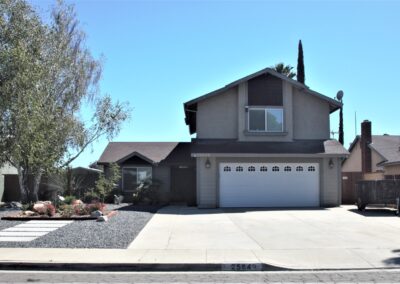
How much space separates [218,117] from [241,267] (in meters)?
17.3

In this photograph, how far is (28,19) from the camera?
51.8ft

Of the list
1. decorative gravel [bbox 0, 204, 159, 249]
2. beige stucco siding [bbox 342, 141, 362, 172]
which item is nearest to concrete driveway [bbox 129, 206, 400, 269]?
decorative gravel [bbox 0, 204, 159, 249]

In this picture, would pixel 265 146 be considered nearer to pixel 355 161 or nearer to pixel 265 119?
pixel 265 119

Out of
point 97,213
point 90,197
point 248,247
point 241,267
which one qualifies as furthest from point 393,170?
point 241,267

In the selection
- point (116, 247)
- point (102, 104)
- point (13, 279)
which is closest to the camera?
point (13, 279)

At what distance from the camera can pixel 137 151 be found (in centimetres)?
3269

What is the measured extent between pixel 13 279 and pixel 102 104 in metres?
21.4

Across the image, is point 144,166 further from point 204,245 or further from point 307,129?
point 204,245

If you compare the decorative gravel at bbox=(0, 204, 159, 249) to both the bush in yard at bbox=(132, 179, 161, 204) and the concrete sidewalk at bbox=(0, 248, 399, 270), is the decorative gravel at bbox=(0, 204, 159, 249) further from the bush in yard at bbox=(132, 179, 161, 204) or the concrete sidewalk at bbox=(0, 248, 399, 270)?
the bush in yard at bbox=(132, 179, 161, 204)

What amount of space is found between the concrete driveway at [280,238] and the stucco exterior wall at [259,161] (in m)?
3.65

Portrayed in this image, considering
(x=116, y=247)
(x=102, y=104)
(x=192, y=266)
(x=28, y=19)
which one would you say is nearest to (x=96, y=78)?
(x=102, y=104)

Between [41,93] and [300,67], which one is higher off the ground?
[300,67]

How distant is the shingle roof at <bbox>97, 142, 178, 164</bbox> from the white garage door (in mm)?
6175

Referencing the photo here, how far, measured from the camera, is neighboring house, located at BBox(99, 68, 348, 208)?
26625 millimetres
